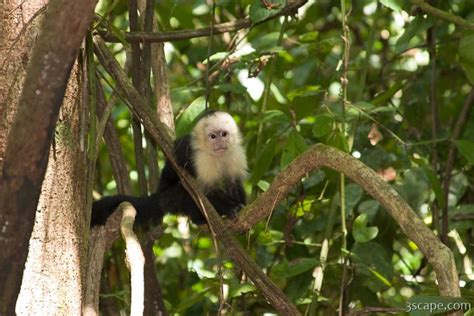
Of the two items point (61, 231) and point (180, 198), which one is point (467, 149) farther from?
point (61, 231)

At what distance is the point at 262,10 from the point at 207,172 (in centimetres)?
111

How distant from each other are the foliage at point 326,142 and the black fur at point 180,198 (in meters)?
0.15

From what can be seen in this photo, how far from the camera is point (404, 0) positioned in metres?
2.81

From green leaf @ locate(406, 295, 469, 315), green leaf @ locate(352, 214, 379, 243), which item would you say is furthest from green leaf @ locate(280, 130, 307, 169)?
green leaf @ locate(406, 295, 469, 315)

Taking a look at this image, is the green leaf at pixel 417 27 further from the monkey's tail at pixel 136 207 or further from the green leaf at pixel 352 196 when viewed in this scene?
the monkey's tail at pixel 136 207

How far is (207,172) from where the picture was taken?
12.2 feet

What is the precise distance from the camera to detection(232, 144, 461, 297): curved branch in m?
1.70

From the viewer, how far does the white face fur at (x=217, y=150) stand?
3.63m

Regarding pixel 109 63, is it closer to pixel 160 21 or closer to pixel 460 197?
pixel 160 21

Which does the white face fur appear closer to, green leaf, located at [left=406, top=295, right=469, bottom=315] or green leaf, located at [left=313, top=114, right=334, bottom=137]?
green leaf, located at [left=313, top=114, right=334, bottom=137]

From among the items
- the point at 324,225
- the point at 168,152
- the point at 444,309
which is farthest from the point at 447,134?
the point at 444,309

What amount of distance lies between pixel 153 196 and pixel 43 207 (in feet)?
5.01

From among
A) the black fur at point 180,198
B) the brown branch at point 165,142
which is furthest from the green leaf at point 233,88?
the brown branch at point 165,142

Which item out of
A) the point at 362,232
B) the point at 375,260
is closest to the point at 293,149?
the point at 362,232
